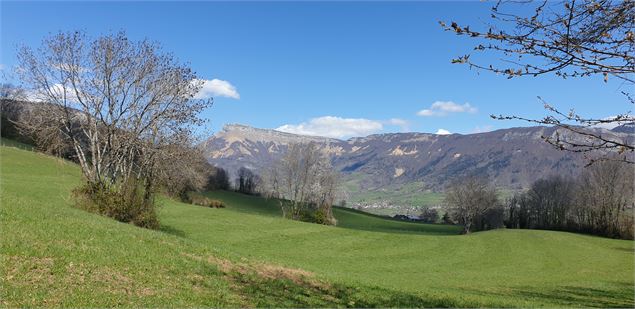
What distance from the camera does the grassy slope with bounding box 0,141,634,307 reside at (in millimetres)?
12180

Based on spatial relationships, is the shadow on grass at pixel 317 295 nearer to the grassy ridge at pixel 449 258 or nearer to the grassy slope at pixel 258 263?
the grassy slope at pixel 258 263

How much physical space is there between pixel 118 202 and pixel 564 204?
112 m

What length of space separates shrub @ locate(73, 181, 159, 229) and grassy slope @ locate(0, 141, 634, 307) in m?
1.43

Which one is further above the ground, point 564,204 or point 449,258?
point 564,204

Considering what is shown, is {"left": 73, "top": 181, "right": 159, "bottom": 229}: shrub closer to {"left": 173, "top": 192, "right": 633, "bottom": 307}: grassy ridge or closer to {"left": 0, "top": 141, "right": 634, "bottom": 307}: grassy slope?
{"left": 0, "top": 141, "right": 634, "bottom": 307}: grassy slope

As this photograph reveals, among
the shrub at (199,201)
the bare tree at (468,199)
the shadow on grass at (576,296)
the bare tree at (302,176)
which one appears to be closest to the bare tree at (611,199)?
the bare tree at (468,199)

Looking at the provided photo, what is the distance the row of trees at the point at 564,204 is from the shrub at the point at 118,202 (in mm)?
66187

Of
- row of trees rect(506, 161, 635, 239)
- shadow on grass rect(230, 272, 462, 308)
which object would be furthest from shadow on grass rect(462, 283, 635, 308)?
row of trees rect(506, 161, 635, 239)

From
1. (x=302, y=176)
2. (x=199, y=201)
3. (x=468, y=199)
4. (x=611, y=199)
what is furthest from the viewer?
(x=468, y=199)

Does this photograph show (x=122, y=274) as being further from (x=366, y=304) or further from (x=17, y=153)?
(x=17, y=153)

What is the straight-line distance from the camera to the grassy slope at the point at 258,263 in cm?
1218

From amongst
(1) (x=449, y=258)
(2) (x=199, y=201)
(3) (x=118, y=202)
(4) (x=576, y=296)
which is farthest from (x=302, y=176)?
(4) (x=576, y=296)

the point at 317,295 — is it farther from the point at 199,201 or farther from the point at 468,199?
the point at 468,199

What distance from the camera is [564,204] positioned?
11131 cm
